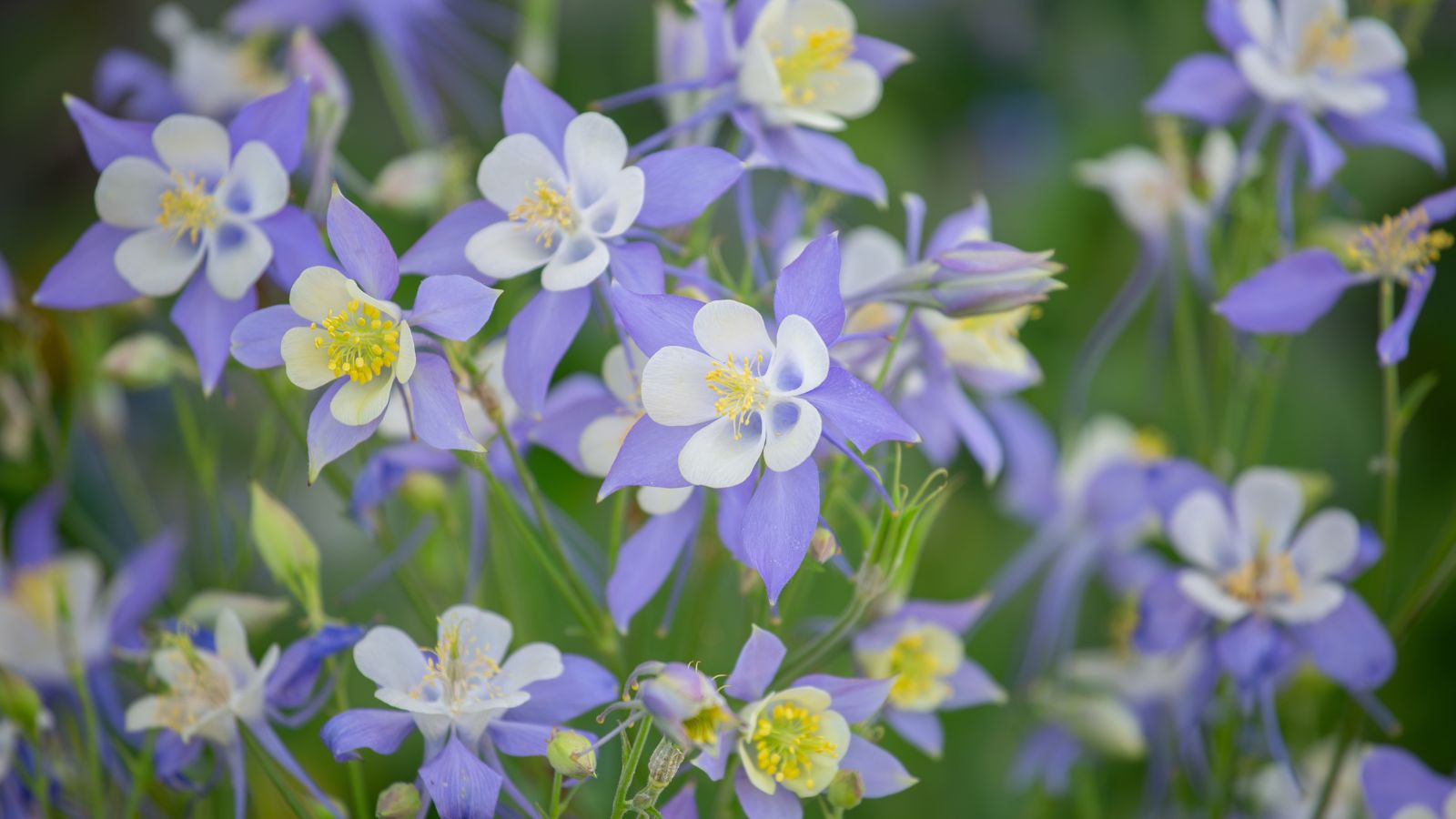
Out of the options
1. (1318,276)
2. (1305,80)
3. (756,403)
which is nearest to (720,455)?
(756,403)

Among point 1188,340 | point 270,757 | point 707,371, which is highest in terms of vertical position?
point 707,371

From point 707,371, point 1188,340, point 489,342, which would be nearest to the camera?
point 707,371

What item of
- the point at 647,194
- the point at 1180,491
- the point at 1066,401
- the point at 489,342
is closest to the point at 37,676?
the point at 489,342

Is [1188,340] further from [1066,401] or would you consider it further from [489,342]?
[489,342]

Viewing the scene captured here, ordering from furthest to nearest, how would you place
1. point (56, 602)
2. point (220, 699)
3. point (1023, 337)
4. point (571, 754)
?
point (1023, 337)
point (56, 602)
point (220, 699)
point (571, 754)

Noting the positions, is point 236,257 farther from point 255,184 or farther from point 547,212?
point 547,212

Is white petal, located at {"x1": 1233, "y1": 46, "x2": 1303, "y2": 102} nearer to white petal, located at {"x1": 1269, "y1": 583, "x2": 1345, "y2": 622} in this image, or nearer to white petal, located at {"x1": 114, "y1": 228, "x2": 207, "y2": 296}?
white petal, located at {"x1": 1269, "y1": 583, "x2": 1345, "y2": 622}

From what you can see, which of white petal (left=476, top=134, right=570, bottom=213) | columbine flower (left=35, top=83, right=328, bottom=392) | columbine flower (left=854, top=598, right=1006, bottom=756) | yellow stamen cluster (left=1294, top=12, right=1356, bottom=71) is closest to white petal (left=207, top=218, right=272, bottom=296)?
columbine flower (left=35, top=83, right=328, bottom=392)
